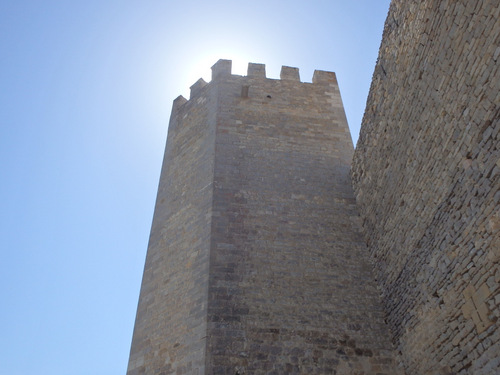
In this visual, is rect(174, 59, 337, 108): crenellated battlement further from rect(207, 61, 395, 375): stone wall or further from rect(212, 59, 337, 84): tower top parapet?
rect(207, 61, 395, 375): stone wall

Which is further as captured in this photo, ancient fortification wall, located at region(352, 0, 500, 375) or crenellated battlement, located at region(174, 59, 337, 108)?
crenellated battlement, located at region(174, 59, 337, 108)

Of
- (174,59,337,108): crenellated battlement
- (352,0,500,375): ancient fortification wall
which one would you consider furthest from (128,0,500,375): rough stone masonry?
(174,59,337,108): crenellated battlement

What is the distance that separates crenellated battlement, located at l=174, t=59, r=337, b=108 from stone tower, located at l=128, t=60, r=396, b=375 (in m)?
0.09

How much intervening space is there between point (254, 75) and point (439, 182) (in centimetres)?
560

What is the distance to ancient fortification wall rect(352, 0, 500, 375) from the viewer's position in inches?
153

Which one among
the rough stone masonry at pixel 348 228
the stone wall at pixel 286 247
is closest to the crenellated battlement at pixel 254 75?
the stone wall at pixel 286 247

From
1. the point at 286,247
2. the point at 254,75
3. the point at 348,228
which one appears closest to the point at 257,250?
the point at 286,247

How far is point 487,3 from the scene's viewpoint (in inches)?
144

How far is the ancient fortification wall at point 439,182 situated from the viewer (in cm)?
388

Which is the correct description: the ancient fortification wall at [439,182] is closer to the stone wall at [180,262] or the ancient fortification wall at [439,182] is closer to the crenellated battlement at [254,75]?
the stone wall at [180,262]

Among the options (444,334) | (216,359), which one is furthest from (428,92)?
(216,359)

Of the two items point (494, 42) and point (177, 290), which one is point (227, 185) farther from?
point (494, 42)

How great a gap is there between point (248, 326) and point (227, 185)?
2.45 metres

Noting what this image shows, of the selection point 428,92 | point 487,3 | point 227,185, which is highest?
point 227,185
